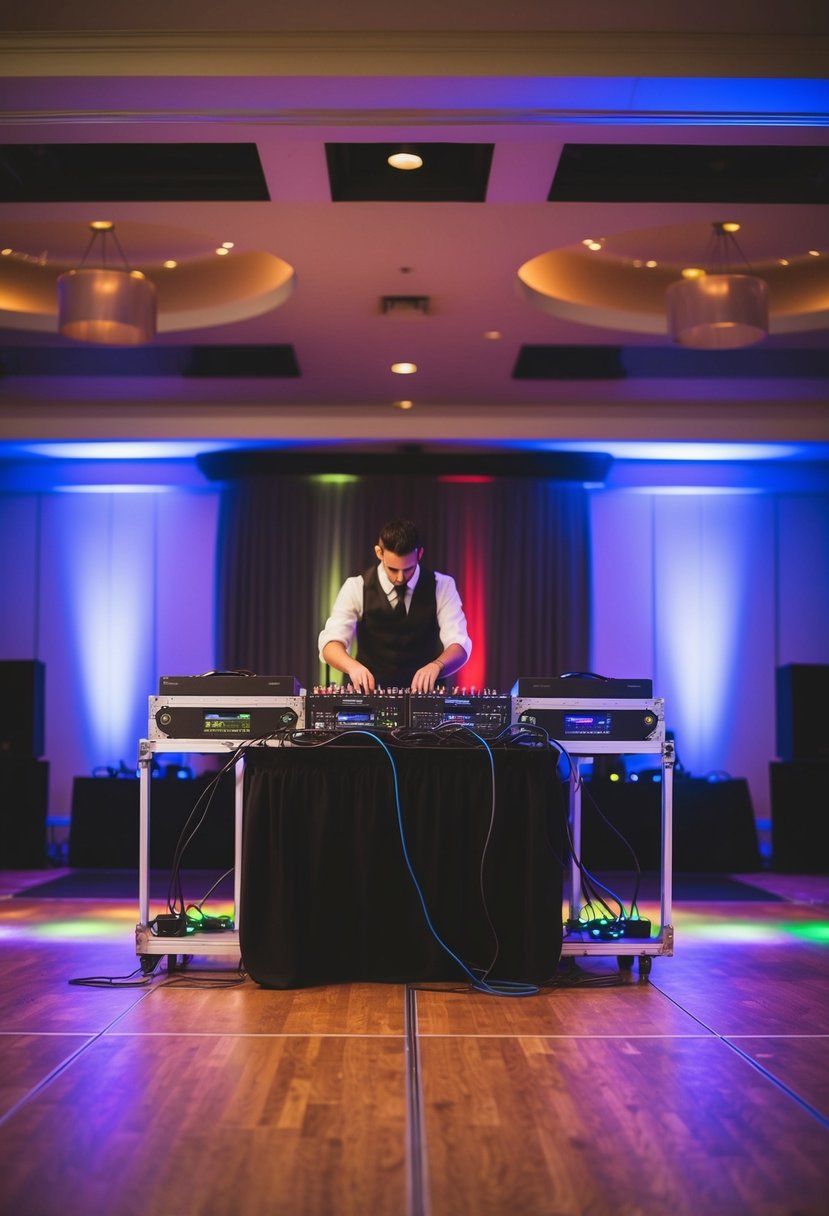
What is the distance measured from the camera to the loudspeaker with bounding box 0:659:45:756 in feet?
25.5

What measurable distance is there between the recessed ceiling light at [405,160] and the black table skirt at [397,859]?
259cm

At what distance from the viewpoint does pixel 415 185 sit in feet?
16.8

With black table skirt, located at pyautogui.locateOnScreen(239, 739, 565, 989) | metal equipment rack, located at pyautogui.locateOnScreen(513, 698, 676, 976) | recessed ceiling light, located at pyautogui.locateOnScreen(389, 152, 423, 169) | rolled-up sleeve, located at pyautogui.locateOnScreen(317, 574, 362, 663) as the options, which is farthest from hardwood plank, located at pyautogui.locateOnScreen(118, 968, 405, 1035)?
recessed ceiling light, located at pyautogui.locateOnScreen(389, 152, 423, 169)

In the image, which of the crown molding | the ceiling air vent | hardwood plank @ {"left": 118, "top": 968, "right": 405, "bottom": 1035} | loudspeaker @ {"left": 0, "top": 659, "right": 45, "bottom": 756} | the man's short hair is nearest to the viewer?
hardwood plank @ {"left": 118, "top": 968, "right": 405, "bottom": 1035}

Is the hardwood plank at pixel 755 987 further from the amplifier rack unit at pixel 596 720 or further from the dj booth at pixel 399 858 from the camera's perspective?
the amplifier rack unit at pixel 596 720

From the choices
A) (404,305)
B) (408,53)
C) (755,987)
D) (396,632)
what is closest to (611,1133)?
(755,987)

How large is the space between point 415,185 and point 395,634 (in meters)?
1.99

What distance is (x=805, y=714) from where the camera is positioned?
26.1 feet

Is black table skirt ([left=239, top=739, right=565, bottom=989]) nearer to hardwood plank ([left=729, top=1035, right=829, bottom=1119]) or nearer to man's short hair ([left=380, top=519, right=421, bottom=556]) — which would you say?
hardwood plank ([left=729, top=1035, right=829, bottom=1119])

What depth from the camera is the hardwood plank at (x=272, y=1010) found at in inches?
122

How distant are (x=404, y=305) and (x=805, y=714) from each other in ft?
12.8

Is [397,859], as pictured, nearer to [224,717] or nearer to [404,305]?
[224,717]

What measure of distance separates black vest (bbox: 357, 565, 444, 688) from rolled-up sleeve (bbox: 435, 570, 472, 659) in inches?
1.0

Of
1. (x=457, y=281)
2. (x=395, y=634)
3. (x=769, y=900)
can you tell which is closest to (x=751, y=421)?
(x=457, y=281)
